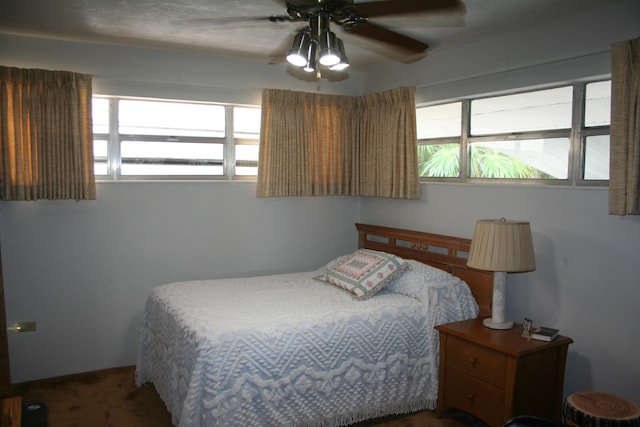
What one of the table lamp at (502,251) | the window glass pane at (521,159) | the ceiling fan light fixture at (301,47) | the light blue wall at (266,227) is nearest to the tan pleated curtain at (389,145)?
the light blue wall at (266,227)

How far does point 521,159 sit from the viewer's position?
335 cm

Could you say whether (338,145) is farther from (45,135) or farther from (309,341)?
(45,135)

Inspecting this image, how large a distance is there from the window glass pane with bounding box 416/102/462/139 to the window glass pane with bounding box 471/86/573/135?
0.51 feet

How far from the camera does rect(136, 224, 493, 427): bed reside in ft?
8.26

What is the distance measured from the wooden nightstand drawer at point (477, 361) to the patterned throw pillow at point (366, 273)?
60cm

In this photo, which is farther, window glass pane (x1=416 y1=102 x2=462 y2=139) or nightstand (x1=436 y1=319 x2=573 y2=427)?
window glass pane (x1=416 y1=102 x2=462 y2=139)

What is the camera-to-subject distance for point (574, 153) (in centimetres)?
A: 300

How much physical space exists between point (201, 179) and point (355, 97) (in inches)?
63.7

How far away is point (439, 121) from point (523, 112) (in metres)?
0.78

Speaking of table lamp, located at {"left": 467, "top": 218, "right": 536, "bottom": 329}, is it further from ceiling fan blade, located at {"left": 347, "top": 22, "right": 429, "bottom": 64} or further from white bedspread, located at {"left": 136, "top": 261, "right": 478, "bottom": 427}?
ceiling fan blade, located at {"left": 347, "top": 22, "right": 429, "bottom": 64}

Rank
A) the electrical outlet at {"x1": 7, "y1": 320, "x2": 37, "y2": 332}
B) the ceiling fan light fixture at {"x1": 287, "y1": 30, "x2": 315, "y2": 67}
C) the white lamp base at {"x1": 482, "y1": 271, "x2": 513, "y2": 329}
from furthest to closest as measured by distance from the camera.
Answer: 1. the electrical outlet at {"x1": 7, "y1": 320, "x2": 37, "y2": 332}
2. the white lamp base at {"x1": 482, "y1": 271, "x2": 513, "y2": 329}
3. the ceiling fan light fixture at {"x1": 287, "y1": 30, "x2": 315, "y2": 67}

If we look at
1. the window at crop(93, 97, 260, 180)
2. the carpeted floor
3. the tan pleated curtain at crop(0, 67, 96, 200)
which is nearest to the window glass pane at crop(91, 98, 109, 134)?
the window at crop(93, 97, 260, 180)

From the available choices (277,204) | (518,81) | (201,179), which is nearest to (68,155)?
(201,179)

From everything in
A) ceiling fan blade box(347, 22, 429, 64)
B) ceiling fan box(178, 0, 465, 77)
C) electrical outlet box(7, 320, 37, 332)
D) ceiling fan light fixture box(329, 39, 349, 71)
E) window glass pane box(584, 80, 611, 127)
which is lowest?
electrical outlet box(7, 320, 37, 332)
